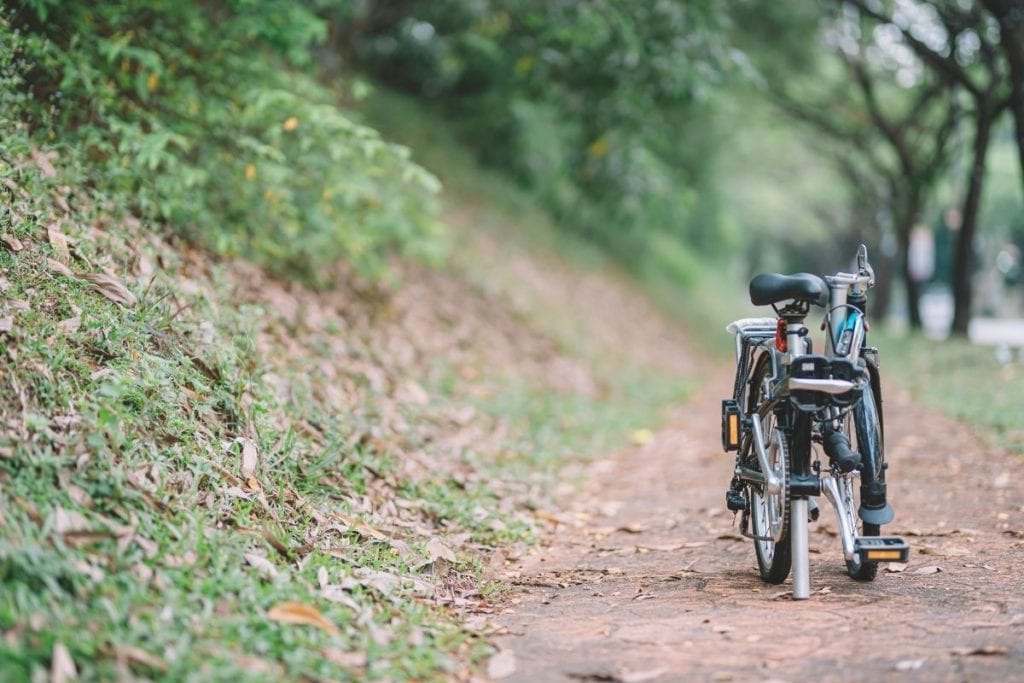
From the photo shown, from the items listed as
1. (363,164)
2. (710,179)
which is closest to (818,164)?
(710,179)

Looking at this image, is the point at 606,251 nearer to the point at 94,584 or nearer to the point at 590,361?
the point at 590,361

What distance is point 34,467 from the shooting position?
3859 millimetres

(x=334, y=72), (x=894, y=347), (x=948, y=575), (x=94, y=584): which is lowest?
(x=94, y=584)

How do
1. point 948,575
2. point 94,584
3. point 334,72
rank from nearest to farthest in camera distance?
point 94,584 < point 948,575 < point 334,72

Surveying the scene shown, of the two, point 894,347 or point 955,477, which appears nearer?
point 955,477

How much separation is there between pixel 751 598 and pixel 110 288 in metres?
3.72

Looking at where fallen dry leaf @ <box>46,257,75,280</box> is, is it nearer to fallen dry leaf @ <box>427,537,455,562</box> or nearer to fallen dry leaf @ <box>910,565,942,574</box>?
fallen dry leaf @ <box>427,537,455,562</box>

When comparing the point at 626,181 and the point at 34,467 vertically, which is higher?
the point at 626,181

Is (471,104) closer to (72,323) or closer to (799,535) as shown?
(72,323)

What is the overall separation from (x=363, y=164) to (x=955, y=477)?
5.20 m

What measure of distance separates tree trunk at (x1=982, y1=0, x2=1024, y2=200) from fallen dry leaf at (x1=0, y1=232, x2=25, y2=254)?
12174 mm

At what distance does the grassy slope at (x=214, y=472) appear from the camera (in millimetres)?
3375

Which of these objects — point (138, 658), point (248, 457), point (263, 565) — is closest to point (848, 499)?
point (263, 565)

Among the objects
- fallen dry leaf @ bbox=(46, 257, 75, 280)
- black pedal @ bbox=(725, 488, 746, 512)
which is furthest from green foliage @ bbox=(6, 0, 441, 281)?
black pedal @ bbox=(725, 488, 746, 512)
